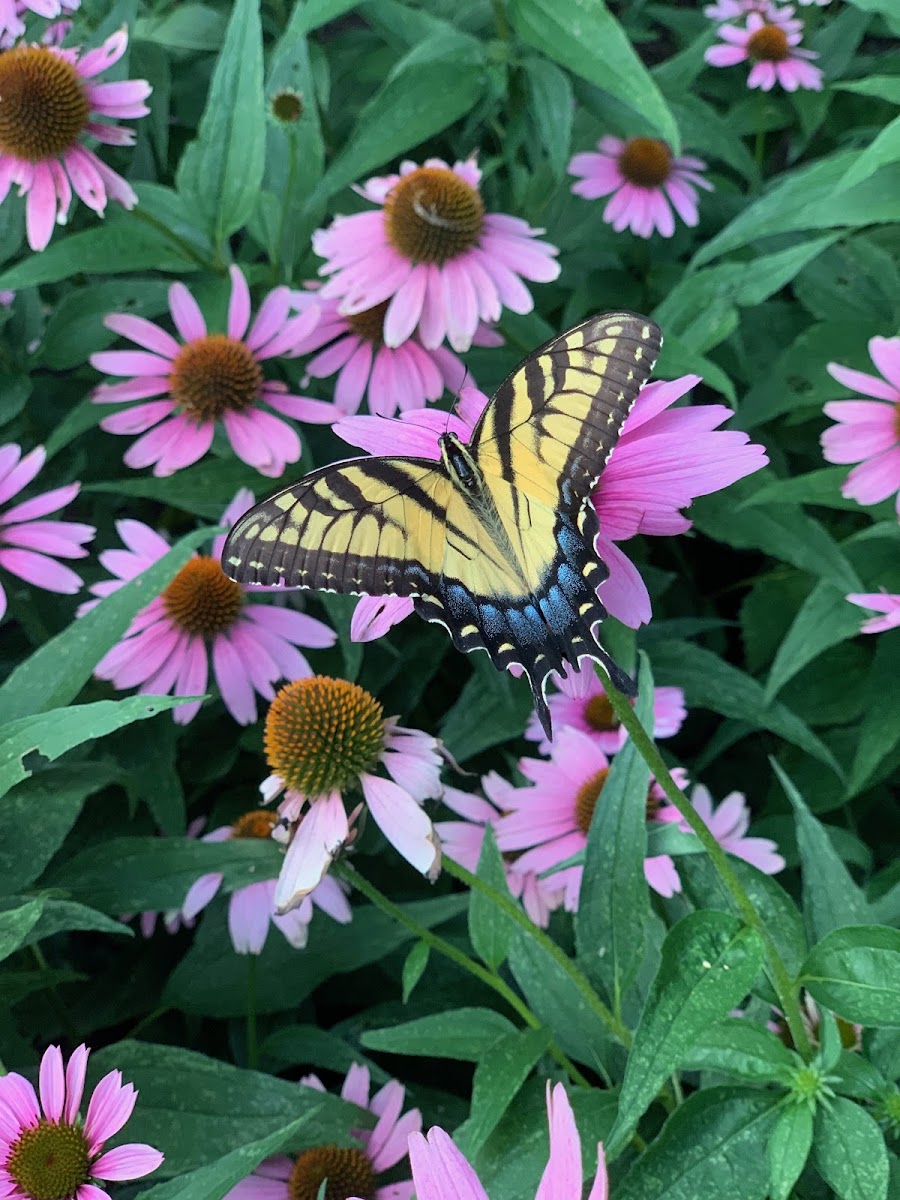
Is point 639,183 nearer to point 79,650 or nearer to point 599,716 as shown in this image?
point 599,716

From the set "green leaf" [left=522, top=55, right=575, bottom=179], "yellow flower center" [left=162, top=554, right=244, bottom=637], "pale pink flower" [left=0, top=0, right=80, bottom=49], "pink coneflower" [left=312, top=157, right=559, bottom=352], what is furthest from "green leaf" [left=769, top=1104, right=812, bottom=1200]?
"pale pink flower" [left=0, top=0, right=80, bottom=49]

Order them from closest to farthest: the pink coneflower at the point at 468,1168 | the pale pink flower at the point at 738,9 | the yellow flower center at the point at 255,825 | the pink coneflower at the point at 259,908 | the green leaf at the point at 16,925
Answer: the pink coneflower at the point at 468,1168, the green leaf at the point at 16,925, the pink coneflower at the point at 259,908, the yellow flower center at the point at 255,825, the pale pink flower at the point at 738,9

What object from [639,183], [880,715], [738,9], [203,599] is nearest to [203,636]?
[203,599]

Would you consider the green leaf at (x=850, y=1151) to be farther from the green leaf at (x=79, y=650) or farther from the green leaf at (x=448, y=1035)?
the green leaf at (x=79, y=650)

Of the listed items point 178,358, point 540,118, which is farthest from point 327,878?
point 540,118

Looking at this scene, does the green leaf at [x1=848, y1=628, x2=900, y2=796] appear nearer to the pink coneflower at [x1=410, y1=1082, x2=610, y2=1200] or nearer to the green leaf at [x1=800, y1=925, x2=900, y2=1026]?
the green leaf at [x1=800, y1=925, x2=900, y2=1026]

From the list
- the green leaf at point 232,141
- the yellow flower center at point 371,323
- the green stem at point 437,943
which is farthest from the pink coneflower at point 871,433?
the green leaf at point 232,141
